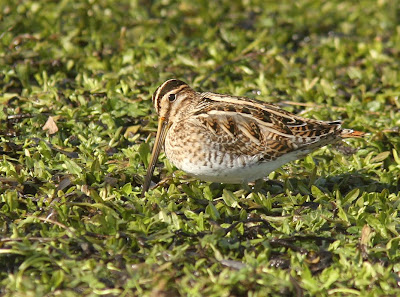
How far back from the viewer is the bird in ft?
17.0

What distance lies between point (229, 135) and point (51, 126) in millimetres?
1820

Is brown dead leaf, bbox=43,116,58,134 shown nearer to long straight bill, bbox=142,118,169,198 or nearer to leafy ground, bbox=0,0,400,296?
leafy ground, bbox=0,0,400,296

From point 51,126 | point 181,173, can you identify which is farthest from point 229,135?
point 51,126

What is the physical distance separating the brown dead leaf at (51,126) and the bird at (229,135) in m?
1.09

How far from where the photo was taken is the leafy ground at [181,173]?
4332 millimetres

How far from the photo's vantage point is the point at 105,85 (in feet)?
23.3

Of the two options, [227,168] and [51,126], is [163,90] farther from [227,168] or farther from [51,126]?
[51,126]

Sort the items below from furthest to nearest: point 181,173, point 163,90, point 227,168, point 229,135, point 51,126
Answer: point 51,126 < point 181,173 < point 163,90 < point 229,135 < point 227,168

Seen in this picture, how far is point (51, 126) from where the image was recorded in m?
6.27

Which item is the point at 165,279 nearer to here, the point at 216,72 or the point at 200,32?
the point at 216,72

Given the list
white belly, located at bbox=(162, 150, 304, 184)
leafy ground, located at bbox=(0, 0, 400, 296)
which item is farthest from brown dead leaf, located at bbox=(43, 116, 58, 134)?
white belly, located at bbox=(162, 150, 304, 184)

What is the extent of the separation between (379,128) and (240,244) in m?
2.56

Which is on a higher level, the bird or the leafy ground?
the bird

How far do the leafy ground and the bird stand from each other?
23cm
